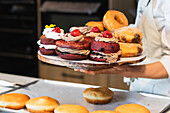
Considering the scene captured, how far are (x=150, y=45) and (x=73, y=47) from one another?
0.69 m

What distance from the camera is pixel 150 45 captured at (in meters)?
1.70

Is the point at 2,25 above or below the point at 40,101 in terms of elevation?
above

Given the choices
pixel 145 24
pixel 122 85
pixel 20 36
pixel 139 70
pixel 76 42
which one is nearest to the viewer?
pixel 76 42

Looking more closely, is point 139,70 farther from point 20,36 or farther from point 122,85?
point 20,36

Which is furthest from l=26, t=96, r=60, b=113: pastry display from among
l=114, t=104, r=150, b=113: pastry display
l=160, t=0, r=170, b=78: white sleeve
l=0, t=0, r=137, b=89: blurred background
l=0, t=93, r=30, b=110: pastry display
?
l=0, t=0, r=137, b=89: blurred background

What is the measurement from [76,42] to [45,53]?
0.18 metres

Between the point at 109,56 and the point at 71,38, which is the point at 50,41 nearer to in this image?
the point at 71,38

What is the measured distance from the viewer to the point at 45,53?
1.27 metres

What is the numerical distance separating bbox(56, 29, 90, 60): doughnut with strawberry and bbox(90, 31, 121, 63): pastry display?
35mm

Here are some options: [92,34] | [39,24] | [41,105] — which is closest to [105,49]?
[92,34]

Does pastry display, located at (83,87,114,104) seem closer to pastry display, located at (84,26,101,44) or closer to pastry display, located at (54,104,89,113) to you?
pastry display, located at (54,104,89,113)

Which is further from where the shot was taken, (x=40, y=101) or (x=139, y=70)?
(x=139, y=70)

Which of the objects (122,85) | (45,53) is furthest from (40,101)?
(122,85)

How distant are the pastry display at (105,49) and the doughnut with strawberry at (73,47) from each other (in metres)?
0.04
